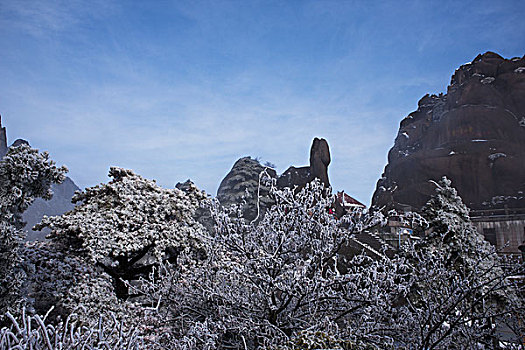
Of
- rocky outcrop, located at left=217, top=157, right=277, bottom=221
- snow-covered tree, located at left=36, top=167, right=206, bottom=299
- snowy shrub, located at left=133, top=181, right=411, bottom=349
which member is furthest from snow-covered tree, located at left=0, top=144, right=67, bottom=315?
rocky outcrop, located at left=217, top=157, right=277, bottom=221

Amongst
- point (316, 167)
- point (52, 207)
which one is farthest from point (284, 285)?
point (316, 167)

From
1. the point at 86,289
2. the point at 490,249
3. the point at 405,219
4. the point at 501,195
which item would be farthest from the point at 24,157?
the point at 501,195

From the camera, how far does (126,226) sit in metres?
5.55

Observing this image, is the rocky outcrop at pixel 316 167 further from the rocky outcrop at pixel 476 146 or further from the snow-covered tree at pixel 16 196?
the snow-covered tree at pixel 16 196

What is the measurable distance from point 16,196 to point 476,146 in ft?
90.6

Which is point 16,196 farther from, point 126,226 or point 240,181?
point 240,181

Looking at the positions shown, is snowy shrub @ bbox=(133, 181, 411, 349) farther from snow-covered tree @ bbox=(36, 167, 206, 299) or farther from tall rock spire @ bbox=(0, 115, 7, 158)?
tall rock spire @ bbox=(0, 115, 7, 158)

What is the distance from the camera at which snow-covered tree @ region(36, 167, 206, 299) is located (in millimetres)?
5148

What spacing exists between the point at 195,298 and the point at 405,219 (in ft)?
9.13

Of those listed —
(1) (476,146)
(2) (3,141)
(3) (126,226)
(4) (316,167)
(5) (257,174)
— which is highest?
(1) (476,146)

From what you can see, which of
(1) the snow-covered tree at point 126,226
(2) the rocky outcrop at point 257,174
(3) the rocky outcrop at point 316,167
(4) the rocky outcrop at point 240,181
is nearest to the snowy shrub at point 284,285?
(1) the snow-covered tree at point 126,226

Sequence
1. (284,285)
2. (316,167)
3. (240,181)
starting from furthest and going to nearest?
(240,181) < (316,167) < (284,285)

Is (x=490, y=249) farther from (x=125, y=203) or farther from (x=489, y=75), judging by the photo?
(x=489, y=75)

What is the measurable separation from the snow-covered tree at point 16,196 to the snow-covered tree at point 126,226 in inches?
22.1
